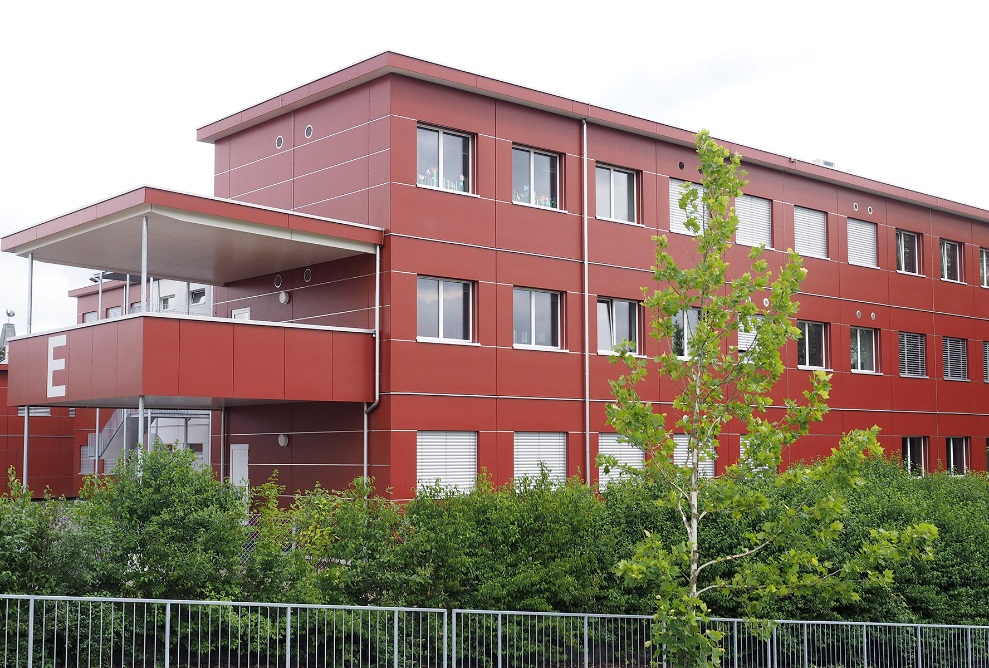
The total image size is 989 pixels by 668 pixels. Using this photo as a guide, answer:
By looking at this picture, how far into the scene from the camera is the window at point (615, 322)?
1043 inches

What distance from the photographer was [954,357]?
38.2 meters

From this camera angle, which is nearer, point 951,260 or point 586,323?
point 586,323

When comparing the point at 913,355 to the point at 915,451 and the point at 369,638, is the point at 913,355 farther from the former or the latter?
the point at 369,638

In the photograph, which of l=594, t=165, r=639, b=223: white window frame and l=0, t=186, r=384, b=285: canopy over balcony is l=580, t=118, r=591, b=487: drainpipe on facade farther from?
l=0, t=186, r=384, b=285: canopy over balcony

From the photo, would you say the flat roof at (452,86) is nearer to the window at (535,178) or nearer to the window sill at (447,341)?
the window at (535,178)

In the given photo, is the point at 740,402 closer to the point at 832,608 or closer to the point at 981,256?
the point at 832,608

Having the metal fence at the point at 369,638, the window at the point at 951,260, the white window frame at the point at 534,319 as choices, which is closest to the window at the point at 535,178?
the white window frame at the point at 534,319

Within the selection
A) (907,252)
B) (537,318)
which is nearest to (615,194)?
(537,318)

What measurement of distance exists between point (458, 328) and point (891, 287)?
1770 centimetres

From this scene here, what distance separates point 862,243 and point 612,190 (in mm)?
11414

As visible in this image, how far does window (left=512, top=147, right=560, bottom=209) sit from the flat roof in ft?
3.65

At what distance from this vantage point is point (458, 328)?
23875 mm

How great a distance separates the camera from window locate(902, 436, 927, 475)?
34.7m

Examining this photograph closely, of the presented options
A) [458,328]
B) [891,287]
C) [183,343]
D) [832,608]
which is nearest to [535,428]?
[458,328]
